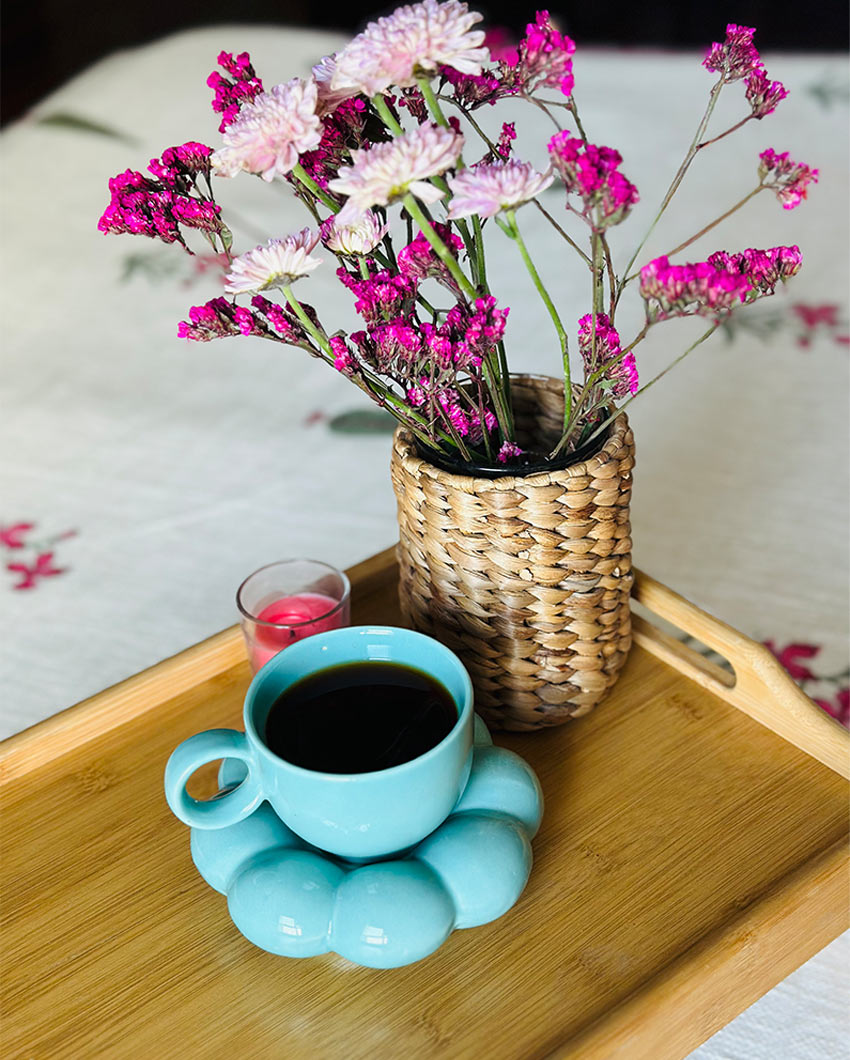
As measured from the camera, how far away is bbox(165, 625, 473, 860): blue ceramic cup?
463 millimetres

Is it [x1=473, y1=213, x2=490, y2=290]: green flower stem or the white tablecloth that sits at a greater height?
[x1=473, y1=213, x2=490, y2=290]: green flower stem

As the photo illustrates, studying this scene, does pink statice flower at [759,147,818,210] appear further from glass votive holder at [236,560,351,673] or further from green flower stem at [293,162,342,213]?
glass votive holder at [236,560,351,673]

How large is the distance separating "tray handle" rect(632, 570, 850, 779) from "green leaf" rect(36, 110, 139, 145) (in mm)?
1157

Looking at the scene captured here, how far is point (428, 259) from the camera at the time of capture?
44 cm

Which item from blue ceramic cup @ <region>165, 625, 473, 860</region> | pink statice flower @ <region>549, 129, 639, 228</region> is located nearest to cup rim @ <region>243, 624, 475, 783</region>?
blue ceramic cup @ <region>165, 625, 473, 860</region>

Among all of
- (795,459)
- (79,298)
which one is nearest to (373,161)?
(795,459)

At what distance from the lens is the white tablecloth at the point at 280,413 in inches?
36.7

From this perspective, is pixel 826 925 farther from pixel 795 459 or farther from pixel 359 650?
pixel 795 459

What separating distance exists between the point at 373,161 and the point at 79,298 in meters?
1.06

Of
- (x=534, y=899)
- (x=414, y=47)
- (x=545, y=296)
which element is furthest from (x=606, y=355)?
(x=534, y=899)

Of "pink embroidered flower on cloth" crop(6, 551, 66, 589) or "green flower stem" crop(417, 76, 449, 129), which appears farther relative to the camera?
"pink embroidered flower on cloth" crop(6, 551, 66, 589)

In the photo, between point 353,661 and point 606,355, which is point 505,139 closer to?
point 606,355

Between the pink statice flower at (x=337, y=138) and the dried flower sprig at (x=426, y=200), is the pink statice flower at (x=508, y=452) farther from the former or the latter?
the pink statice flower at (x=337, y=138)

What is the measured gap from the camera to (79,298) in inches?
53.5
